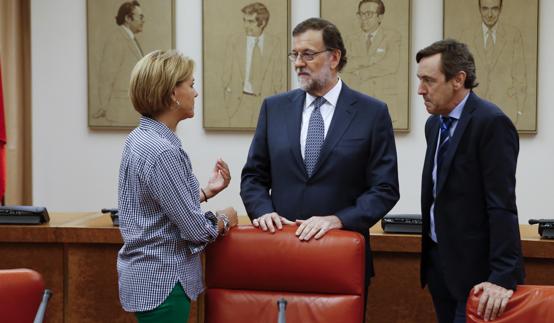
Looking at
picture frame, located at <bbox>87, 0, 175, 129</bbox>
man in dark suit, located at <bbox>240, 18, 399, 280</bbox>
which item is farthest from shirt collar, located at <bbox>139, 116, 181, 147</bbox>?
picture frame, located at <bbox>87, 0, 175, 129</bbox>

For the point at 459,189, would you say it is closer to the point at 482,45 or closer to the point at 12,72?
the point at 482,45

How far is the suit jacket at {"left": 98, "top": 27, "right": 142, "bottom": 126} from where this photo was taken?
17.8 ft

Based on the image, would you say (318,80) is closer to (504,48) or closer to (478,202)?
(478,202)

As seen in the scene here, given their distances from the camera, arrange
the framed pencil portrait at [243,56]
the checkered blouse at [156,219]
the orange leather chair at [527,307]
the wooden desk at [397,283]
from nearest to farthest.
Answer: the orange leather chair at [527,307] → the checkered blouse at [156,219] → the wooden desk at [397,283] → the framed pencil portrait at [243,56]

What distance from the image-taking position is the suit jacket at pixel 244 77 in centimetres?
534

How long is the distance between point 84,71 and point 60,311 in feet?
8.38

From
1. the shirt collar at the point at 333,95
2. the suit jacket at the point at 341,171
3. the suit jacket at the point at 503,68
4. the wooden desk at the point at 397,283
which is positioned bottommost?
the wooden desk at the point at 397,283

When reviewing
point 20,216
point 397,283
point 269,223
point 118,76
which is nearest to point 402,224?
point 397,283

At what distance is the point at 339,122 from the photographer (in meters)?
2.65

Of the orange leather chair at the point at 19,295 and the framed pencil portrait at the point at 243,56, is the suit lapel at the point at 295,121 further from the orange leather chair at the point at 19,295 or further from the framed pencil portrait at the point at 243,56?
the framed pencil portrait at the point at 243,56

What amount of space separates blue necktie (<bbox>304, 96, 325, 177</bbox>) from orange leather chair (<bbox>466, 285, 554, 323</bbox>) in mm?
828

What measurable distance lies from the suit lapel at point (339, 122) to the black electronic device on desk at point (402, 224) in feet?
2.57

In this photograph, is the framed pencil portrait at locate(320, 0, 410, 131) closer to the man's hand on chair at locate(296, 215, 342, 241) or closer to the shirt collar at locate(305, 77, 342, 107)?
the shirt collar at locate(305, 77, 342, 107)

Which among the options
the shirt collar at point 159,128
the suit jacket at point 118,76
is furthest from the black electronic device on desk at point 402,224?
the suit jacket at point 118,76
